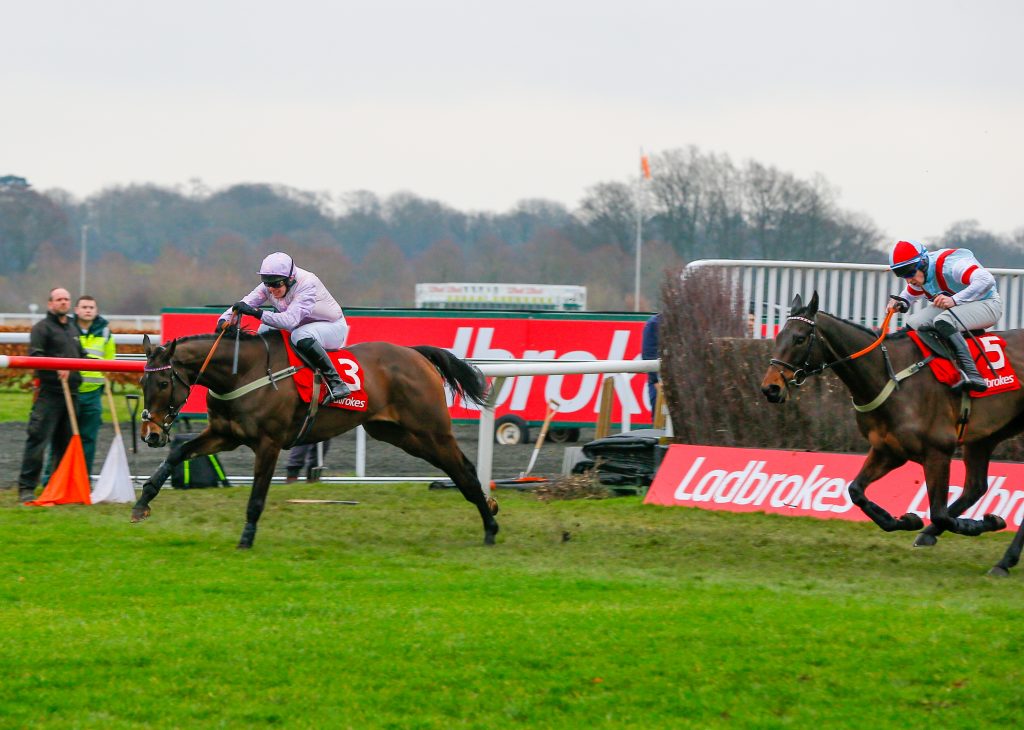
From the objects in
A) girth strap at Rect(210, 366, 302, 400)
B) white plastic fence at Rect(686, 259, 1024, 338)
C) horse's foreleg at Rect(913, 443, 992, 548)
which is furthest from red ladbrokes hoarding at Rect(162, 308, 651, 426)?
horse's foreleg at Rect(913, 443, 992, 548)

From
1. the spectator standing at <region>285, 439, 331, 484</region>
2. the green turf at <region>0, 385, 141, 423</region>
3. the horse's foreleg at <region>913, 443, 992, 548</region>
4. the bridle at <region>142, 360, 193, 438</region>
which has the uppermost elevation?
the bridle at <region>142, 360, 193, 438</region>

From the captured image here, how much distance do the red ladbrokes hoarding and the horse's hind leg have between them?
7362 millimetres

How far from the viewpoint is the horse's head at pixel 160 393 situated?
8.12m

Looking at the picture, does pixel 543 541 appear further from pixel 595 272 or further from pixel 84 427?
pixel 595 272

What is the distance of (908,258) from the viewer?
819cm

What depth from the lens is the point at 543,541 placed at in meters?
8.52

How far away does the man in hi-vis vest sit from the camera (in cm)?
1042

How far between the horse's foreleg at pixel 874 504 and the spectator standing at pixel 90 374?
614 centimetres

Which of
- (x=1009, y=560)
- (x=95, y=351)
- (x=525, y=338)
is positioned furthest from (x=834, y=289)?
(x=95, y=351)

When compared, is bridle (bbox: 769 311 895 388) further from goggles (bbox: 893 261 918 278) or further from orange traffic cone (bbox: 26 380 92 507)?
orange traffic cone (bbox: 26 380 92 507)

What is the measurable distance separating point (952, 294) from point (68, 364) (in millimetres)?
6540

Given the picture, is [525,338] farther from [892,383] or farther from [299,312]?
[892,383]

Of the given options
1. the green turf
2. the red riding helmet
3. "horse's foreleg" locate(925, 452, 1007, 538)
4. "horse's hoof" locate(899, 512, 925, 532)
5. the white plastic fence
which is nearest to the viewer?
"horse's foreleg" locate(925, 452, 1007, 538)

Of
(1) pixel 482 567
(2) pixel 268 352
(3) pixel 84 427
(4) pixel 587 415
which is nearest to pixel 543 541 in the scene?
(1) pixel 482 567
